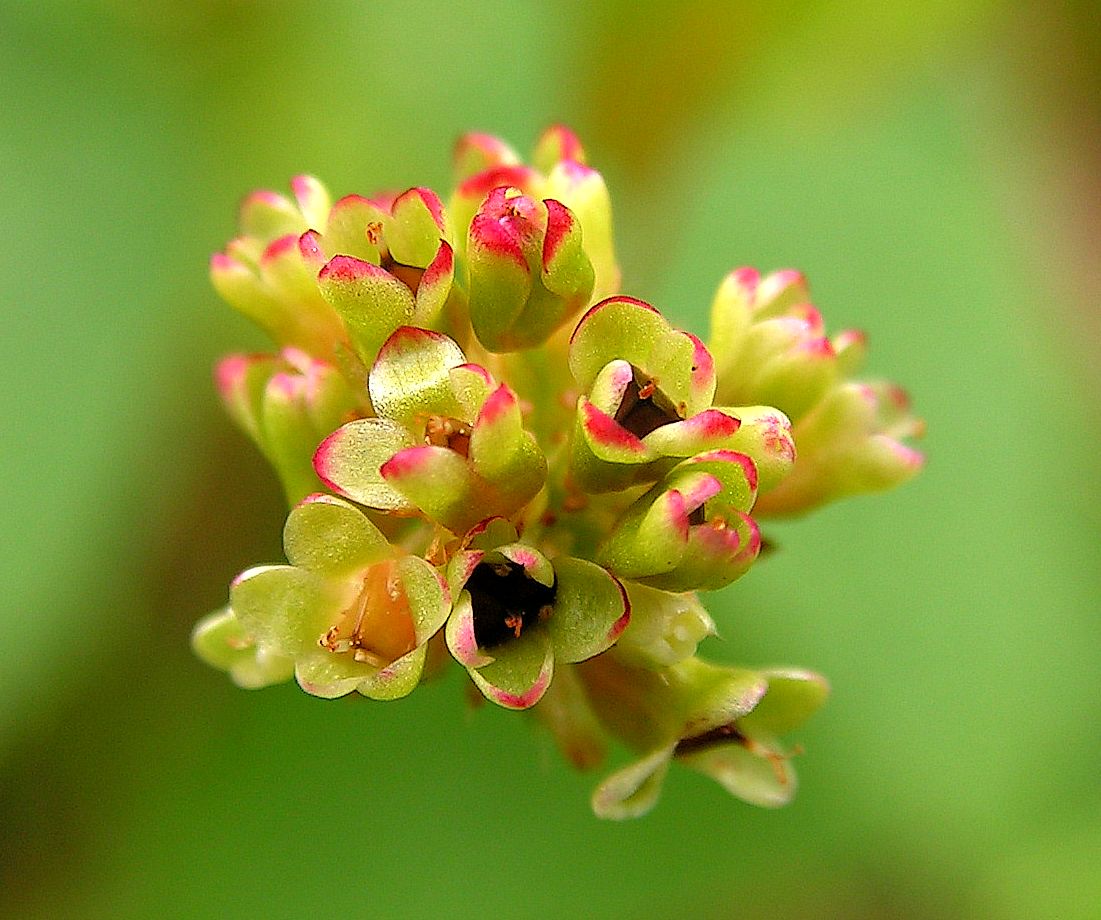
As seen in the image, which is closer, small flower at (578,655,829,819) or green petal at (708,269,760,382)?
small flower at (578,655,829,819)

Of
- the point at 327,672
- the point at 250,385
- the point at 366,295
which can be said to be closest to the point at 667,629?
the point at 327,672

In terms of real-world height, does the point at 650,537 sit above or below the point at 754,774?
above

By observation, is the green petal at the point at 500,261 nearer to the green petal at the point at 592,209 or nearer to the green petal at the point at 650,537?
the green petal at the point at 592,209

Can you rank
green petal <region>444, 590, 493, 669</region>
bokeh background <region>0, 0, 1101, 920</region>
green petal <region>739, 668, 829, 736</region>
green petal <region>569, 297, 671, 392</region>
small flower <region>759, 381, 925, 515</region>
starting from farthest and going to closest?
bokeh background <region>0, 0, 1101, 920</region> → small flower <region>759, 381, 925, 515</region> → green petal <region>739, 668, 829, 736</region> → green petal <region>569, 297, 671, 392</region> → green petal <region>444, 590, 493, 669</region>

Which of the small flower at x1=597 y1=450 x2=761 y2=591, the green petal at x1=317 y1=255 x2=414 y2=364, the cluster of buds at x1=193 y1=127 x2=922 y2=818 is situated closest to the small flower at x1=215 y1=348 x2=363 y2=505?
the cluster of buds at x1=193 y1=127 x2=922 y2=818

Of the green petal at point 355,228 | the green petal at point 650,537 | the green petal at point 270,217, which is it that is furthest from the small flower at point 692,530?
the green petal at point 270,217

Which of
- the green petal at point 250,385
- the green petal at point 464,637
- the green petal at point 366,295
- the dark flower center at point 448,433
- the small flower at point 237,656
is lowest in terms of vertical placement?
the small flower at point 237,656

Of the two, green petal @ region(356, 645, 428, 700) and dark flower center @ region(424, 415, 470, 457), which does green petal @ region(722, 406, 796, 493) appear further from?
green petal @ region(356, 645, 428, 700)

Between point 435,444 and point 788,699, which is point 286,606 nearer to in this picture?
point 435,444
